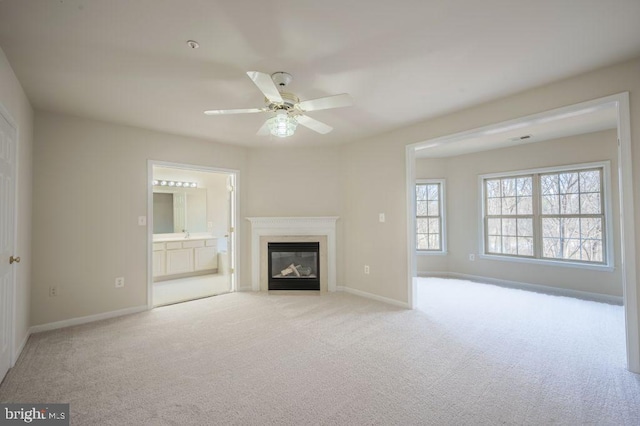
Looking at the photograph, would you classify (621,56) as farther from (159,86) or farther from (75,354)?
(75,354)

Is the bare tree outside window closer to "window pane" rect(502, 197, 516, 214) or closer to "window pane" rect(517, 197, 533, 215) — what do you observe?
"window pane" rect(502, 197, 516, 214)

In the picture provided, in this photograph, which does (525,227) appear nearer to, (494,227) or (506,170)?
(494,227)

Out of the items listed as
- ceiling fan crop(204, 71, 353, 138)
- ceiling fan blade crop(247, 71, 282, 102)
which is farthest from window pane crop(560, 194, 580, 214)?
ceiling fan blade crop(247, 71, 282, 102)

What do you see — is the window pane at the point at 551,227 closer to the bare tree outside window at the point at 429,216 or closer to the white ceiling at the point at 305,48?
the bare tree outside window at the point at 429,216

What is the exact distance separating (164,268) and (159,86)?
3.98 meters

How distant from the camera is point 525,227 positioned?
501 centimetres

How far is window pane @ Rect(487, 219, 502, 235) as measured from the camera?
5.30 meters

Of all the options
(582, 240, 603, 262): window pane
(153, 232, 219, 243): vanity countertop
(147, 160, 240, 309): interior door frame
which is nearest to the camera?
(147, 160, 240, 309): interior door frame

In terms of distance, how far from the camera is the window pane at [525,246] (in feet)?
16.2

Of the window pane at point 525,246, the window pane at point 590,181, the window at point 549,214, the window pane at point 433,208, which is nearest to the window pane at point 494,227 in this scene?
the window at point 549,214

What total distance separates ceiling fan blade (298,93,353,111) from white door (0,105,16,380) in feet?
7.61

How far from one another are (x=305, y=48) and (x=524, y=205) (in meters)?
4.98

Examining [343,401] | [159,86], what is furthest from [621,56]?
[159,86]

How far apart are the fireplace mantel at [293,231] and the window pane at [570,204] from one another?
381cm
